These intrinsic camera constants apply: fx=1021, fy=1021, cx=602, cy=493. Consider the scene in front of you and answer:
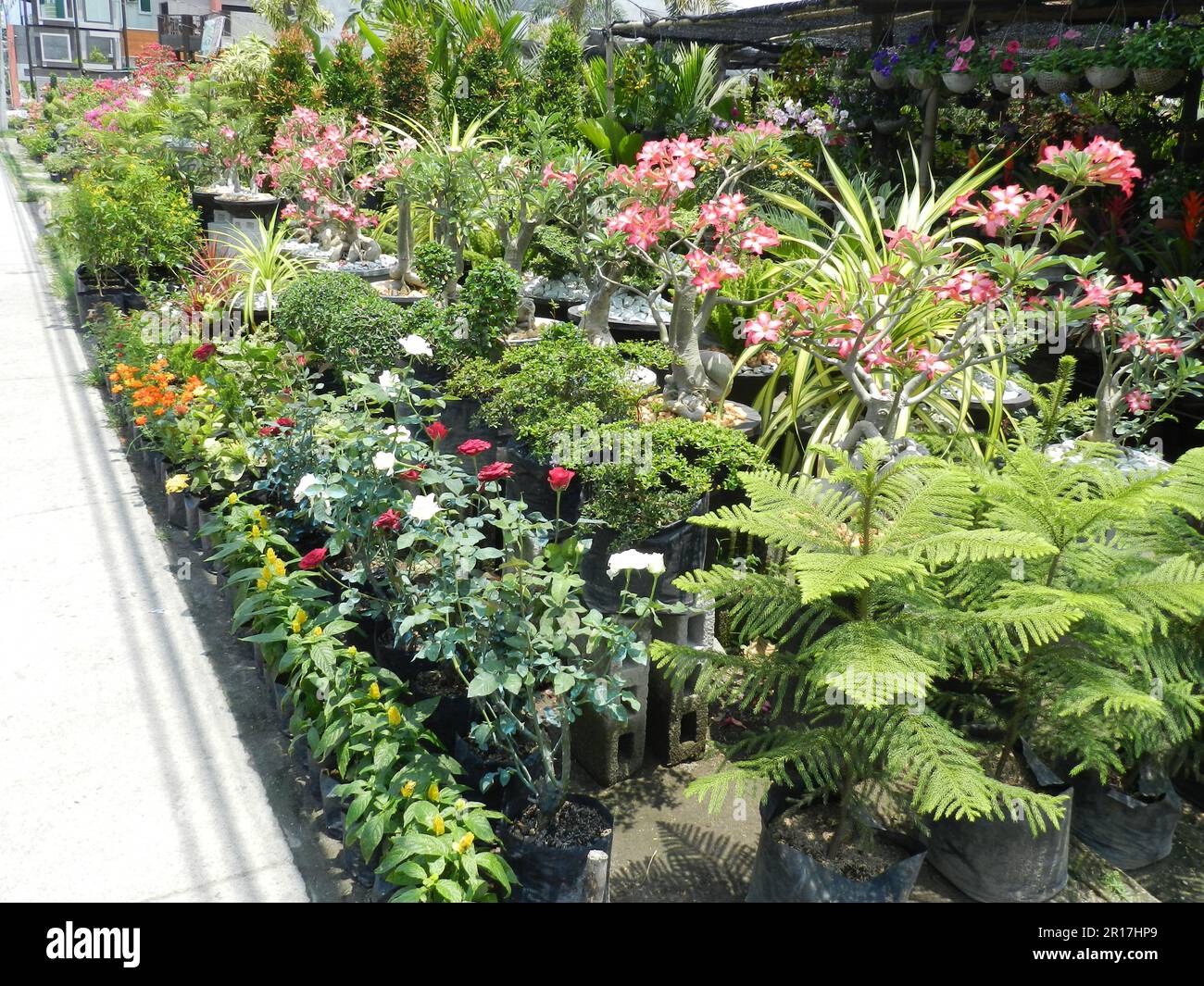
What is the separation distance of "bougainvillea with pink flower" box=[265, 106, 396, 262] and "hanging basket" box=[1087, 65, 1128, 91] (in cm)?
398

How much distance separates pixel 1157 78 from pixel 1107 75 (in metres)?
0.26

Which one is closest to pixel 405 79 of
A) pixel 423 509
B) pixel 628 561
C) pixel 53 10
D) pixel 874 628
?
pixel 423 509

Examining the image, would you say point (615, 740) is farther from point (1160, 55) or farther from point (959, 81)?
point (959, 81)

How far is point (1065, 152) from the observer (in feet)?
→ 10.0

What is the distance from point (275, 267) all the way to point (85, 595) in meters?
2.84

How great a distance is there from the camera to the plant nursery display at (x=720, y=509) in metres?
2.24

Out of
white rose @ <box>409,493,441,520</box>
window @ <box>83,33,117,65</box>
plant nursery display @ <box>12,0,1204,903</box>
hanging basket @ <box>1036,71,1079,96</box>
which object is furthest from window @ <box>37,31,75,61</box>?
white rose @ <box>409,493,441,520</box>

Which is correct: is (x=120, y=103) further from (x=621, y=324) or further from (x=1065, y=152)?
(x=1065, y=152)

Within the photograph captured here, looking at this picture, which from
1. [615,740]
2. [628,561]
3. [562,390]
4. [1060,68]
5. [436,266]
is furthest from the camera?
[1060,68]

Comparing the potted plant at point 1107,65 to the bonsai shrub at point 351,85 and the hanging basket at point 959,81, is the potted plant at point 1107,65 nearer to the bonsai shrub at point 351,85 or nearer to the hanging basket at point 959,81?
the hanging basket at point 959,81

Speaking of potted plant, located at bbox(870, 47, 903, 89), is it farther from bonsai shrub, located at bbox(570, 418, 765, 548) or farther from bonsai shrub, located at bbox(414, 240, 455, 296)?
bonsai shrub, located at bbox(570, 418, 765, 548)

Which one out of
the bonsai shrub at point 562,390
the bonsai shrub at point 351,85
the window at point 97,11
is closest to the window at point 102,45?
the window at point 97,11

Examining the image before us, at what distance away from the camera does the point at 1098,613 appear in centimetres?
206

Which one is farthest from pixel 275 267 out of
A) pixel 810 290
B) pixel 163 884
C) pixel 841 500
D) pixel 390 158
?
pixel 841 500
